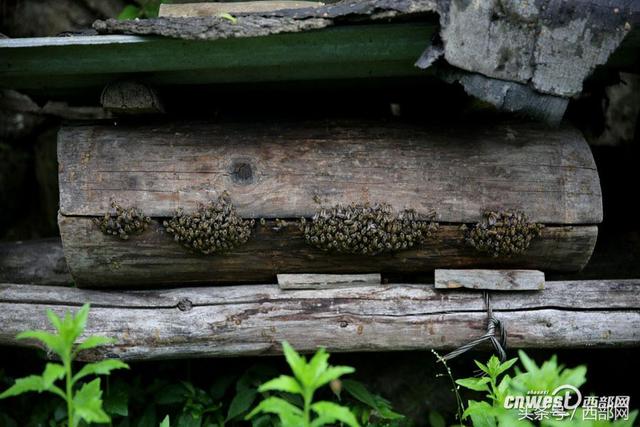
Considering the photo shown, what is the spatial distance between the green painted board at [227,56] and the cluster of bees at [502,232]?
0.74 meters

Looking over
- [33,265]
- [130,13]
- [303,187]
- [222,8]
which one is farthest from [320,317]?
[130,13]

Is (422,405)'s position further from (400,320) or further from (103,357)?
(103,357)

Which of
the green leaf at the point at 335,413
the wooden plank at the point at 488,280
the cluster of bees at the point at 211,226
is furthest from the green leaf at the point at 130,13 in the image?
the green leaf at the point at 335,413

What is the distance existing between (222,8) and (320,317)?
149 centimetres

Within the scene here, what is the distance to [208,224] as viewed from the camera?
2848mm

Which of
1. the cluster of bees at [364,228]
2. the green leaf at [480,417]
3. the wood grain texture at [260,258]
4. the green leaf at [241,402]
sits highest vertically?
the cluster of bees at [364,228]

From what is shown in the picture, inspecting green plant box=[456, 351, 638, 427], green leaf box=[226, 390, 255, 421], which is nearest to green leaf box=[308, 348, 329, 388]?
green plant box=[456, 351, 638, 427]

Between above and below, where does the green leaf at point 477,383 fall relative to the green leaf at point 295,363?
below

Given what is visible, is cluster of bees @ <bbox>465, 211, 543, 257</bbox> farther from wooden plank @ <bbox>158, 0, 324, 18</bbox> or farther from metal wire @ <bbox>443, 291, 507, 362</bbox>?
wooden plank @ <bbox>158, 0, 324, 18</bbox>

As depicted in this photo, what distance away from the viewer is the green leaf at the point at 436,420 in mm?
3846

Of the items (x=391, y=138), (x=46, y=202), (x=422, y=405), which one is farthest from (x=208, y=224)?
(x=46, y=202)

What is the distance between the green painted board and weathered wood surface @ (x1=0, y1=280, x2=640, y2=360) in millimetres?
965

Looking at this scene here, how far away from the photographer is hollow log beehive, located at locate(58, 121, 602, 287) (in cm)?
290

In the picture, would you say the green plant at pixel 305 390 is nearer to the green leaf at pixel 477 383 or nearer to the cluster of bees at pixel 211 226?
the green leaf at pixel 477 383
